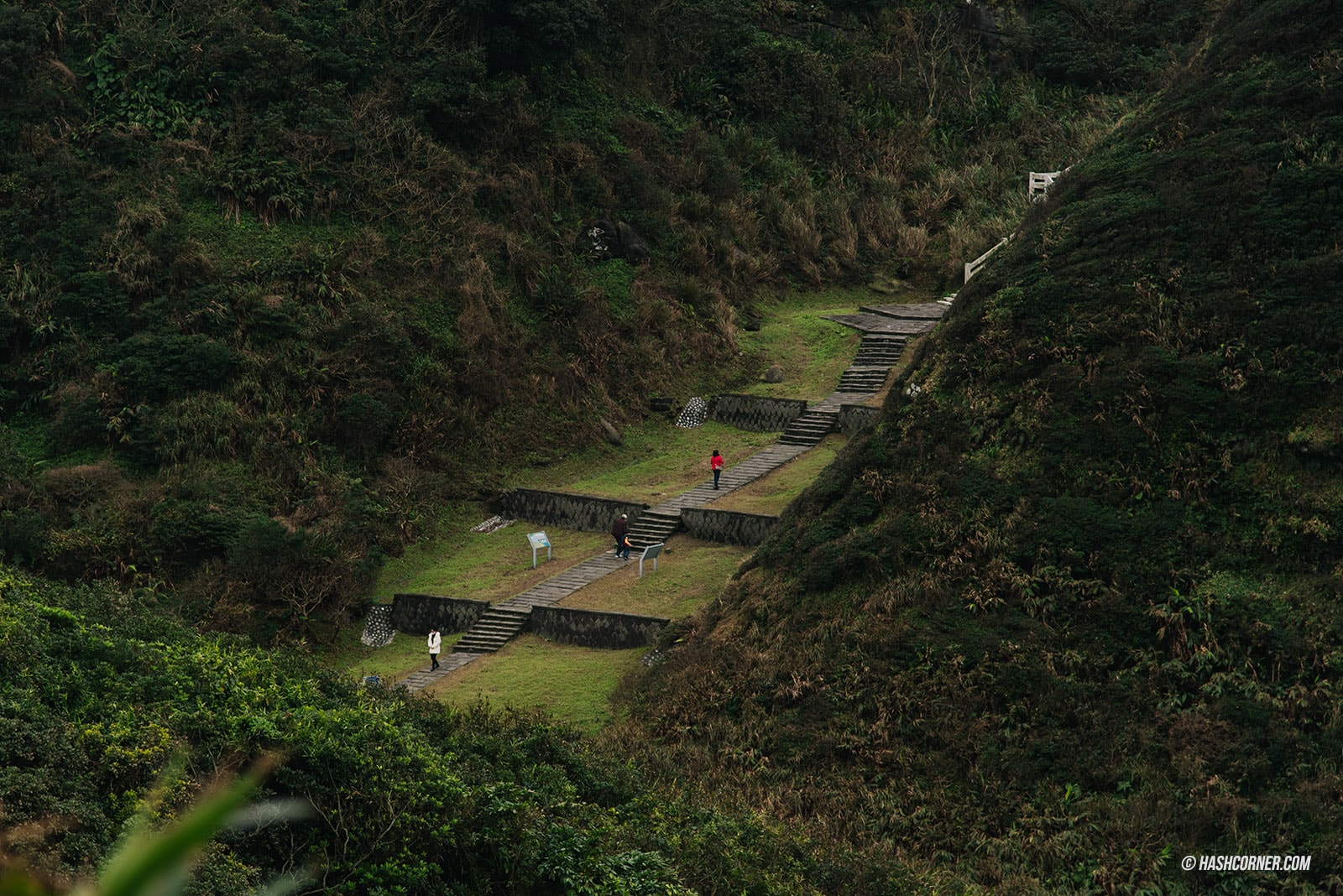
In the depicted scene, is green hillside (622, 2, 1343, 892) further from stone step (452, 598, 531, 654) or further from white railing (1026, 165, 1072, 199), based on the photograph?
white railing (1026, 165, 1072, 199)

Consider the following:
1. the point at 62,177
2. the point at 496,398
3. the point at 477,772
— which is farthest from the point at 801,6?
the point at 477,772

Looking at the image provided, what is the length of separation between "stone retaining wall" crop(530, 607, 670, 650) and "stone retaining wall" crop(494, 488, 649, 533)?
12.1 feet

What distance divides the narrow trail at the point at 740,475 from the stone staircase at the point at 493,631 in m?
0.01

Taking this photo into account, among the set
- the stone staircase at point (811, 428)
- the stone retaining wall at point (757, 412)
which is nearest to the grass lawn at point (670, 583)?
the stone staircase at point (811, 428)

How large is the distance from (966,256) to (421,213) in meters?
14.9

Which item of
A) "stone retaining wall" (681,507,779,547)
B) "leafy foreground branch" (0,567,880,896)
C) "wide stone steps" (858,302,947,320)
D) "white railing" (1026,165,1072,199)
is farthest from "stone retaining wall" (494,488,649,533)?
"white railing" (1026,165,1072,199)

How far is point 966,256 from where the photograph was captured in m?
35.9

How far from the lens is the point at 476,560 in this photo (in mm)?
25625

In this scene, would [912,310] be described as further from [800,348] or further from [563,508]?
[563,508]

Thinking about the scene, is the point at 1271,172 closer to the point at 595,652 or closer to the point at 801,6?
the point at 595,652

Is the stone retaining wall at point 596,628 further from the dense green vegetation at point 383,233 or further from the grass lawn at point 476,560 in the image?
the dense green vegetation at point 383,233

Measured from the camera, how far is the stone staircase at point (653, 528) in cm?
2503

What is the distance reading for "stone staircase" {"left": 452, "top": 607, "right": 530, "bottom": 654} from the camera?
22469mm

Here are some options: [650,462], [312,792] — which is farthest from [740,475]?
[312,792]
